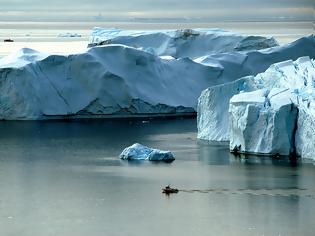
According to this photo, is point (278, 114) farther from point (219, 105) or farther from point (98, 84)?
point (98, 84)

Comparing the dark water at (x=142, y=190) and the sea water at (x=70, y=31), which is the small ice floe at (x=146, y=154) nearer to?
the dark water at (x=142, y=190)

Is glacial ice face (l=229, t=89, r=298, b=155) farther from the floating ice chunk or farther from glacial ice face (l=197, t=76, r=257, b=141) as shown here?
glacial ice face (l=197, t=76, r=257, b=141)

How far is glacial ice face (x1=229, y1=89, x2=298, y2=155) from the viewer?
55.8 ft

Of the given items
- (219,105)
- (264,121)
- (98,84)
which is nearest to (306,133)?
(264,121)

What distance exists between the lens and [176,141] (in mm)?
20578

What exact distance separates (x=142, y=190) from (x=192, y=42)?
14813 mm

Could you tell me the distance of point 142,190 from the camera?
14.5m

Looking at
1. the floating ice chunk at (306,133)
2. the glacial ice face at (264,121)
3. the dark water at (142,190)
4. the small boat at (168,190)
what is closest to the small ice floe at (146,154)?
the dark water at (142,190)

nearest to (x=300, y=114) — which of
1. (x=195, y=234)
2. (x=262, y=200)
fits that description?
(x=262, y=200)

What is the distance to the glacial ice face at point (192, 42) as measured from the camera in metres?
28.7

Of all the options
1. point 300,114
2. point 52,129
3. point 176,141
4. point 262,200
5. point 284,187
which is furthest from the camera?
point 52,129

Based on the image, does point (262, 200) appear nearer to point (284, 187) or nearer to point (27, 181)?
point (284, 187)

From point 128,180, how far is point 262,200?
2.48m

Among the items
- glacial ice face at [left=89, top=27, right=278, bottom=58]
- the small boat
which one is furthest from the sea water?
the small boat
